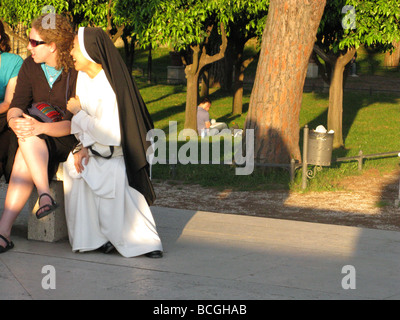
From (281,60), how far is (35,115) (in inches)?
295

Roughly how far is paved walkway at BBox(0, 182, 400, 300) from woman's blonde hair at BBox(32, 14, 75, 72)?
1446 mm

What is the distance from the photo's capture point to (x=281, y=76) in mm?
12773

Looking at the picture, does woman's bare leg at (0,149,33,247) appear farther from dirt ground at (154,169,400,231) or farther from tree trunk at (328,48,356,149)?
tree trunk at (328,48,356,149)

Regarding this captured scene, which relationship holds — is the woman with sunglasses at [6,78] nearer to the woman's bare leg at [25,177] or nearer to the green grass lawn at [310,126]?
the woman's bare leg at [25,177]

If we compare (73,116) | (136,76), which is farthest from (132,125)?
(136,76)

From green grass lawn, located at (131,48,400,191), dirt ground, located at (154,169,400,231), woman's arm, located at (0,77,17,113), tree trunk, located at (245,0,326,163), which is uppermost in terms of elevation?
woman's arm, located at (0,77,17,113)

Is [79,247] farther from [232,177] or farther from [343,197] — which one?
[232,177]

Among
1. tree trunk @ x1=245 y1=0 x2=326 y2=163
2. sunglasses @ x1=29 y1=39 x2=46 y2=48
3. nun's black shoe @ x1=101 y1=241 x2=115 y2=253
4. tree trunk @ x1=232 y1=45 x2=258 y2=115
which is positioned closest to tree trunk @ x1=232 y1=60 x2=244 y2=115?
tree trunk @ x1=232 y1=45 x2=258 y2=115

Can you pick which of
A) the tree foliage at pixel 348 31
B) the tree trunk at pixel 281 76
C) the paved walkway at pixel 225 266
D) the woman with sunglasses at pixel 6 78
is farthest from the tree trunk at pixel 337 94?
the woman with sunglasses at pixel 6 78

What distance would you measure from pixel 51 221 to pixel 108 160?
791 mm

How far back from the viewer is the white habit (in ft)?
18.7

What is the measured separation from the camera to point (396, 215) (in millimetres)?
9633

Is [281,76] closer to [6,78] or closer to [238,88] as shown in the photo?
[6,78]

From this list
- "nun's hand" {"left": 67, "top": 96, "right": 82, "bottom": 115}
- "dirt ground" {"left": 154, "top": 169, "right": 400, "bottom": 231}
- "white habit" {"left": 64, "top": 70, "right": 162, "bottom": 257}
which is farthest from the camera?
"dirt ground" {"left": 154, "top": 169, "right": 400, "bottom": 231}
